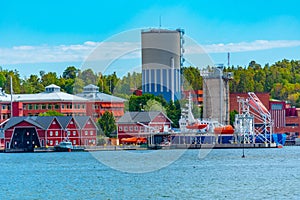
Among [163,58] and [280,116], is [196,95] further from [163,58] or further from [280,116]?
[163,58]

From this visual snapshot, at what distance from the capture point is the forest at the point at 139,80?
484ft

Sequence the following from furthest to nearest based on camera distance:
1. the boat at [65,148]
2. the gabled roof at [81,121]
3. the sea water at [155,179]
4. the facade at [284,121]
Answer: the facade at [284,121] → the gabled roof at [81,121] → the boat at [65,148] → the sea water at [155,179]

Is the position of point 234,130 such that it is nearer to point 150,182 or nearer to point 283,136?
point 283,136

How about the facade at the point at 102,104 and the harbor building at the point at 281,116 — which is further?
the harbor building at the point at 281,116

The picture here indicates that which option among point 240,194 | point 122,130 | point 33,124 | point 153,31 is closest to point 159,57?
point 153,31

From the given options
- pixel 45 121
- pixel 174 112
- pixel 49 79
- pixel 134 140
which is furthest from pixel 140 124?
pixel 49 79

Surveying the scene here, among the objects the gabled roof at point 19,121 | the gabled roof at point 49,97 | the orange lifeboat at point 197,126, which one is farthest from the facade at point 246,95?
the gabled roof at point 19,121

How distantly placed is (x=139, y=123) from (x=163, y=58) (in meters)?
14.2

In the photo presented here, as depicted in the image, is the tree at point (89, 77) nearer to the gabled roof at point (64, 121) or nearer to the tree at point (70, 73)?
the tree at point (70, 73)

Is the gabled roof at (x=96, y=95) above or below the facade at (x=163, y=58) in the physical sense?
below

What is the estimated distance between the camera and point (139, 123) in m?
118

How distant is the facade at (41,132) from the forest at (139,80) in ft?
68.1

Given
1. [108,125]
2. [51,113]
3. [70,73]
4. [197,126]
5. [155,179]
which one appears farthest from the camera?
[70,73]

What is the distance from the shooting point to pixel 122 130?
4724 inches
